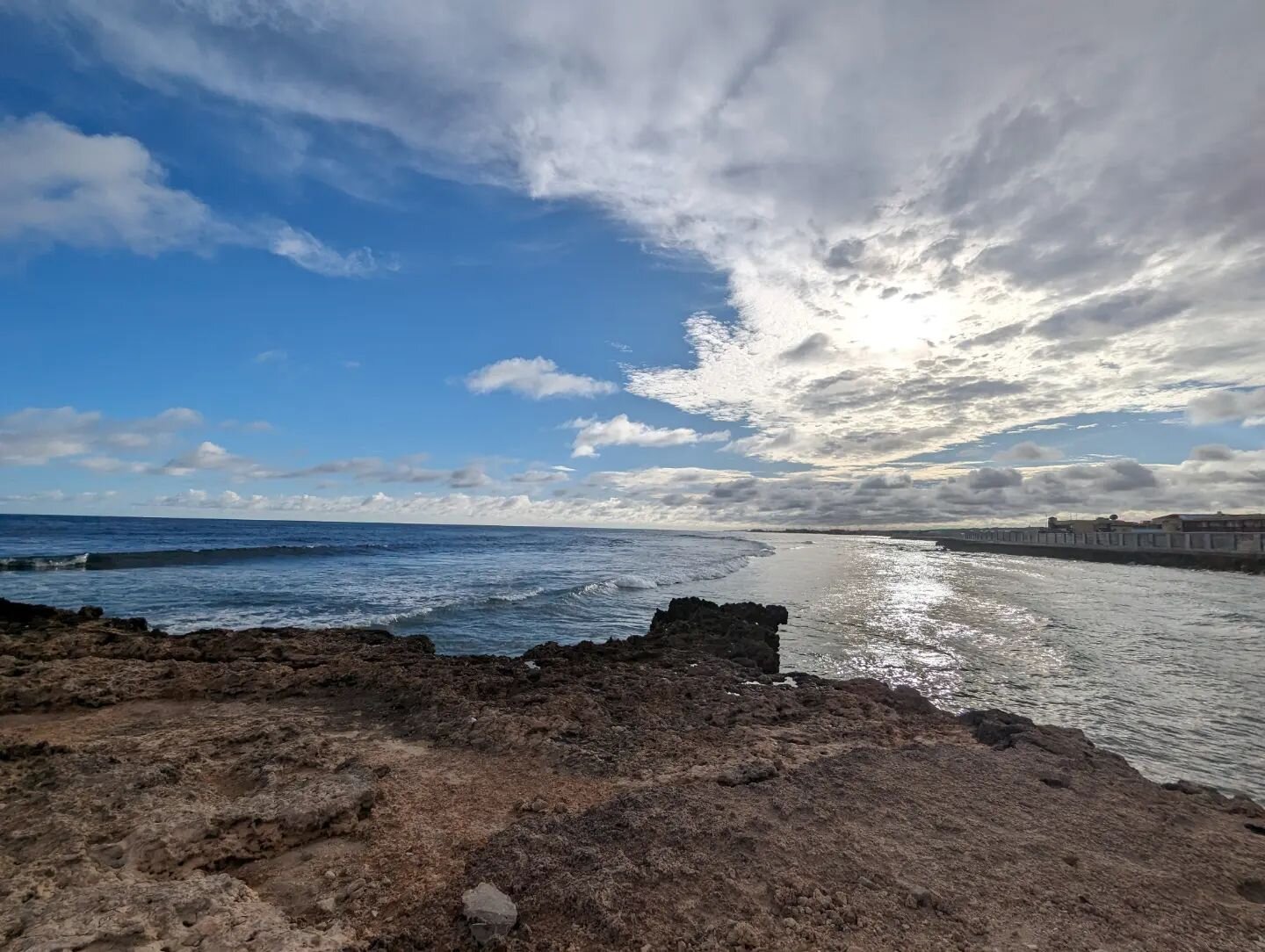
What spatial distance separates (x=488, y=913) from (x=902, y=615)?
19.1 metres

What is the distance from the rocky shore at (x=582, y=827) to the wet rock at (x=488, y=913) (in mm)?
13

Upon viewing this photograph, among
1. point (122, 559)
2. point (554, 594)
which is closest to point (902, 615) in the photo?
point (554, 594)

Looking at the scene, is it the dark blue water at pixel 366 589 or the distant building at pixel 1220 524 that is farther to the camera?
the distant building at pixel 1220 524

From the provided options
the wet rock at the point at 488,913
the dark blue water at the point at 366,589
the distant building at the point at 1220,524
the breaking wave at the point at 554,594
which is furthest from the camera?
the distant building at the point at 1220,524

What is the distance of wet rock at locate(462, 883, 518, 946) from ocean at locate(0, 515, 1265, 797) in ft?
25.5

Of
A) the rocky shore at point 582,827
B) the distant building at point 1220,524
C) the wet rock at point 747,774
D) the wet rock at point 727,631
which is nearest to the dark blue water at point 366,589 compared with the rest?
the wet rock at point 727,631

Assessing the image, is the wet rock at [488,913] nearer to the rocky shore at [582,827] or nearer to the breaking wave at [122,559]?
the rocky shore at [582,827]

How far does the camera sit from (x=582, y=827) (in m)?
4.89

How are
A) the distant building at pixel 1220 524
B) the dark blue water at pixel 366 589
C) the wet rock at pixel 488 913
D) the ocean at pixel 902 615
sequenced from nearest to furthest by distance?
the wet rock at pixel 488 913 → the ocean at pixel 902 615 → the dark blue water at pixel 366 589 → the distant building at pixel 1220 524

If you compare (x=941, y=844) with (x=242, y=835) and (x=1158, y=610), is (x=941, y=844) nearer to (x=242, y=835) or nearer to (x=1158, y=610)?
(x=242, y=835)

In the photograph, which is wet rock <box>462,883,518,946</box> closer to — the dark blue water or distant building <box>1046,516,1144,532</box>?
the dark blue water

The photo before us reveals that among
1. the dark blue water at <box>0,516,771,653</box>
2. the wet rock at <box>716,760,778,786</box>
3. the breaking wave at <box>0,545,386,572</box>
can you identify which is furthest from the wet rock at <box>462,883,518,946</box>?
the breaking wave at <box>0,545,386,572</box>

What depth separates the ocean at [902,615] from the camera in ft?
31.3

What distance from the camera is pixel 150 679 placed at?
30.3ft
